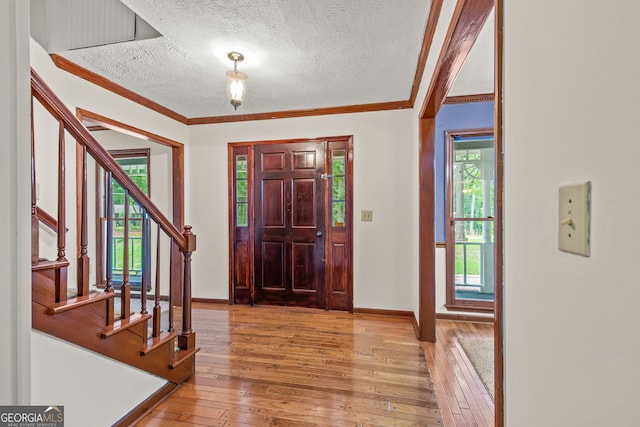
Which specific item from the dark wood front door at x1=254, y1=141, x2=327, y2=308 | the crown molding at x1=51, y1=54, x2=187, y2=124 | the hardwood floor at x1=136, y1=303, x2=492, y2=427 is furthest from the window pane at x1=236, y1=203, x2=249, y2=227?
the crown molding at x1=51, y1=54, x2=187, y2=124

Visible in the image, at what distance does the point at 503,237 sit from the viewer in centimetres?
87

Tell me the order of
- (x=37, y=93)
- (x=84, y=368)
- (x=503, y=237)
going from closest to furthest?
1. (x=503, y=237)
2. (x=37, y=93)
3. (x=84, y=368)

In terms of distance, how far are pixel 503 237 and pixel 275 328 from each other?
2.61 metres

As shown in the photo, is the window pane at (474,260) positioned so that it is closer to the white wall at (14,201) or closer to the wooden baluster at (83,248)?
the wooden baluster at (83,248)

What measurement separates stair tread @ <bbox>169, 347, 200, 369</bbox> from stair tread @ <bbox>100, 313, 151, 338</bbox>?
41 centimetres

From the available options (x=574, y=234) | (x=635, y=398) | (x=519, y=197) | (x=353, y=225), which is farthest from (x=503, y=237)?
(x=353, y=225)

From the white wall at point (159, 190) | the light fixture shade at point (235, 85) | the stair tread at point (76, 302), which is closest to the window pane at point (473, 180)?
the light fixture shade at point (235, 85)

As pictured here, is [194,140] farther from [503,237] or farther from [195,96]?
[503,237]

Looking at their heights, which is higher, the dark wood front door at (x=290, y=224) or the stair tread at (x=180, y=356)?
the dark wood front door at (x=290, y=224)

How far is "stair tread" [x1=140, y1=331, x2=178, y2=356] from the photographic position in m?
1.75

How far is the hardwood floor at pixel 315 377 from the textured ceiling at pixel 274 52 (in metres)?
2.41

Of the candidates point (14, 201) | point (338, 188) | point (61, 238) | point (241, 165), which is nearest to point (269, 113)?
point (241, 165)

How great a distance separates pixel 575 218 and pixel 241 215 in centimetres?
361

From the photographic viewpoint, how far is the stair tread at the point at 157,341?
1747mm
